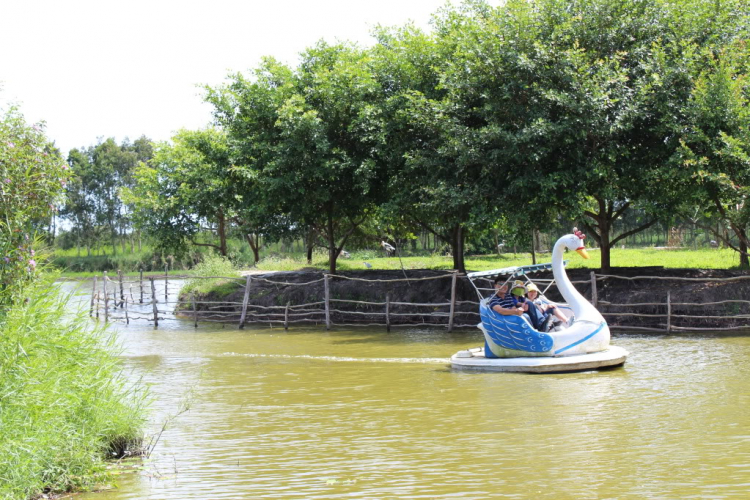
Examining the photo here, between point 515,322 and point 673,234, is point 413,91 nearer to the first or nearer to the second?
point 515,322

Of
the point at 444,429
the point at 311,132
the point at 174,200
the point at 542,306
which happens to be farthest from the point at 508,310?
the point at 174,200

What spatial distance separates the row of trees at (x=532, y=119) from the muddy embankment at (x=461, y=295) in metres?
1.41

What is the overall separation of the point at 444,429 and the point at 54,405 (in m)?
4.16

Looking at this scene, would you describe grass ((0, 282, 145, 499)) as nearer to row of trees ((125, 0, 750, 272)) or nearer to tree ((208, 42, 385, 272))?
row of trees ((125, 0, 750, 272))

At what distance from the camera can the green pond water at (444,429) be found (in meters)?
6.39

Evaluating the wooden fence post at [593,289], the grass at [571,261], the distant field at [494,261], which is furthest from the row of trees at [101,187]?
the wooden fence post at [593,289]

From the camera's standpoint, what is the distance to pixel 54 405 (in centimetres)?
628

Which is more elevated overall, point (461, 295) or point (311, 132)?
point (311, 132)

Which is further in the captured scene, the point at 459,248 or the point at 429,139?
the point at 459,248

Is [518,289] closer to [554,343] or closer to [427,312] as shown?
[554,343]

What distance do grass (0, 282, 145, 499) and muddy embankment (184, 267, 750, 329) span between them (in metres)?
11.9

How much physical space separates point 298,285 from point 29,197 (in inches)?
658

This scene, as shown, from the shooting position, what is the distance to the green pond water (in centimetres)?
639

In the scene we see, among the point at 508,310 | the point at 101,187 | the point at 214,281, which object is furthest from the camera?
the point at 101,187
